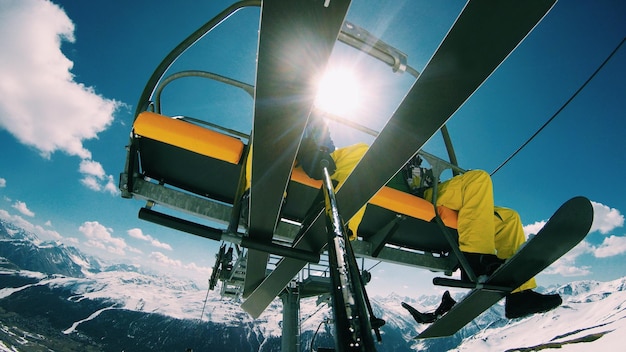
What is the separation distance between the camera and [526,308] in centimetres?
233

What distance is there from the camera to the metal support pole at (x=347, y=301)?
1.39 feet

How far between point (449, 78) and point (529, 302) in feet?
7.58

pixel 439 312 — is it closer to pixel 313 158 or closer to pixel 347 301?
pixel 313 158

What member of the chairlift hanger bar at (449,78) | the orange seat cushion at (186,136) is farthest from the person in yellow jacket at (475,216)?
the chairlift hanger bar at (449,78)

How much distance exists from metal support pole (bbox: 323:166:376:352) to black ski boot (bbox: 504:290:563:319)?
8.20 feet

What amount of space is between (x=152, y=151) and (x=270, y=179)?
59.5 inches

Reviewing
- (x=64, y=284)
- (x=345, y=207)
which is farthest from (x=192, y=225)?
(x=64, y=284)

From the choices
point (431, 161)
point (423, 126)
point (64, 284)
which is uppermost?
point (64, 284)

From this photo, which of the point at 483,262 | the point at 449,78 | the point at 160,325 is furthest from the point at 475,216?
the point at 160,325

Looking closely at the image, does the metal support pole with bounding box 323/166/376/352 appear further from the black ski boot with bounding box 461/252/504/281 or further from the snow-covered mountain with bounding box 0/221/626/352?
the snow-covered mountain with bounding box 0/221/626/352

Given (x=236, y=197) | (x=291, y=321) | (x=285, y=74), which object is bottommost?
(x=285, y=74)

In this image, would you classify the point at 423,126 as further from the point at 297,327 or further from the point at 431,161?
the point at 297,327

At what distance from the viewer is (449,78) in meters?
1.00

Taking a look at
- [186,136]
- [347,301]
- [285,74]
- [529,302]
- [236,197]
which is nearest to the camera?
[347,301]
